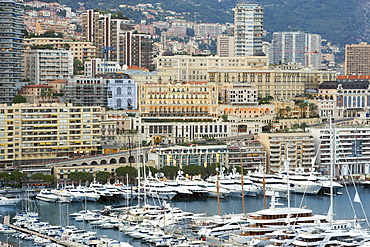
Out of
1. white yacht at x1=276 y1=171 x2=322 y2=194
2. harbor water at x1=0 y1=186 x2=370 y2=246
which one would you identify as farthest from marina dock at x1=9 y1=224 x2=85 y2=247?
white yacht at x1=276 y1=171 x2=322 y2=194

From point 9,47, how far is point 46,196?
38532mm

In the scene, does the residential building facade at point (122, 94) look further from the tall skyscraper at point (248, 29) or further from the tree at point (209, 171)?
the tree at point (209, 171)

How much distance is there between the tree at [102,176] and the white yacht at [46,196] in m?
7.75

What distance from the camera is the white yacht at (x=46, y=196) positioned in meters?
91.2

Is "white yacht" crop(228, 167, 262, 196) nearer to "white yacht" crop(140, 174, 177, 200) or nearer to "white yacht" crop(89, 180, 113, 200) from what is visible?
"white yacht" crop(140, 174, 177, 200)

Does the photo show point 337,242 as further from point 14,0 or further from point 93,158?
point 14,0

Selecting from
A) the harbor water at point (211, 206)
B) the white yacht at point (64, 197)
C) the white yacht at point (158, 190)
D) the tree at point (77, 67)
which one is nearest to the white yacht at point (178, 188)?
the white yacht at point (158, 190)

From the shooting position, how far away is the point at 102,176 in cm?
10019

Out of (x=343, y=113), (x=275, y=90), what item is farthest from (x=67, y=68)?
(x=343, y=113)

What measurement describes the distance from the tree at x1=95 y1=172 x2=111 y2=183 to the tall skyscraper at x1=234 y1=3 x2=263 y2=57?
55.3 metres

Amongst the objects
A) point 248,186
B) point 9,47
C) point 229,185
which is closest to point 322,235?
point 229,185

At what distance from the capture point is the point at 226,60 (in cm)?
14562

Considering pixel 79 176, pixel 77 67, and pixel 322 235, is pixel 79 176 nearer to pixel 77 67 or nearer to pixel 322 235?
pixel 322 235

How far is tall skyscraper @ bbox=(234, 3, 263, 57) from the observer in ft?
498
